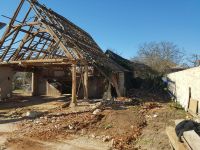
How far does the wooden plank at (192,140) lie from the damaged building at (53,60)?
10.2m

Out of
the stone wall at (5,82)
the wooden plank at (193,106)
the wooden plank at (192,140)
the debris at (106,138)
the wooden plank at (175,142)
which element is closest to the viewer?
the wooden plank at (192,140)

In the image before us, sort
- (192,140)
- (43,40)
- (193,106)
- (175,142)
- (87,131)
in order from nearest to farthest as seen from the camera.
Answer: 1. (192,140)
2. (175,142)
3. (87,131)
4. (193,106)
5. (43,40)

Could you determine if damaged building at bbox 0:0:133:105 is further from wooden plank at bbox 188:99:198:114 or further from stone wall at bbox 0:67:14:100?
wooden plank at bbox 188:99:198:114

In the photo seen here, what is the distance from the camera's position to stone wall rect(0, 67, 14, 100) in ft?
63.4

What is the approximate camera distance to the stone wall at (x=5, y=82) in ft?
63.4

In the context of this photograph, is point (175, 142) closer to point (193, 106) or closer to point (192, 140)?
point (192, 140)

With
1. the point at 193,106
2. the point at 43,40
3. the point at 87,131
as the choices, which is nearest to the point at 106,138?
the point at 87,131

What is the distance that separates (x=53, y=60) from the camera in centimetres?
1593

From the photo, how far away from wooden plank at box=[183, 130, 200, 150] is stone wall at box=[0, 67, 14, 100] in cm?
1656

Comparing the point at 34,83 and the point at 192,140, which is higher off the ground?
the point at 34,83

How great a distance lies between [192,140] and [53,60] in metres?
12.1

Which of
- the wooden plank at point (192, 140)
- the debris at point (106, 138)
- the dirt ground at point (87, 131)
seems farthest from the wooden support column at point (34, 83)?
the wooden plank at point (192, 140)

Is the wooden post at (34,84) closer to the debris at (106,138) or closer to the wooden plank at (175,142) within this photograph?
the debris at (106,138)

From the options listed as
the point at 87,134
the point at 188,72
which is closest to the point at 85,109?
the point at 87,134
